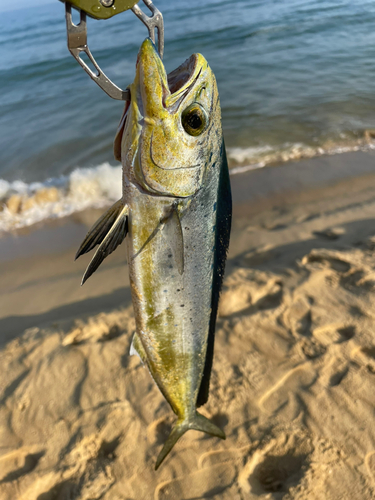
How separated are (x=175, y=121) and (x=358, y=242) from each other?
12.3 ft

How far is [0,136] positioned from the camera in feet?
29.9

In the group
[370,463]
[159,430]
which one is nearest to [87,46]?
[159,430]

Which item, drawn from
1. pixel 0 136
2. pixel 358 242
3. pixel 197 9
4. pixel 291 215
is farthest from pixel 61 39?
pixel 358 242

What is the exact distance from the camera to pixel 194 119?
1521 mm

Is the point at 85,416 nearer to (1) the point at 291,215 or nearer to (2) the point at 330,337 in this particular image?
A: (2) the point at 330,337

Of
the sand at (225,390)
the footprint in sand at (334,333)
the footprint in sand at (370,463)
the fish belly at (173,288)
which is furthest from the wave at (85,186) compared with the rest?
the footprint in sand at (370,463)

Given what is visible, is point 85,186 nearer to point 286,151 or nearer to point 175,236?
point 286,151

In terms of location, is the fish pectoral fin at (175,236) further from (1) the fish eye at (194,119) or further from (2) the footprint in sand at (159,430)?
(2) the footprint in sand at (159,430)

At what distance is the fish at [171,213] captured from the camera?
147 centimetres

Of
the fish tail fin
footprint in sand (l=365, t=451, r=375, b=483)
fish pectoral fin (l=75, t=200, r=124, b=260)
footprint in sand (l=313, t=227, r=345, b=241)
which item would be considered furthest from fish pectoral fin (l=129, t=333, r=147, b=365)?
footprint in sand (l=313, t=227, r=345, b=241)

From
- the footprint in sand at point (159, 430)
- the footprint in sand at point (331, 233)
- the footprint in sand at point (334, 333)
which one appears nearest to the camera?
the footprint in sand at point (159, 430)

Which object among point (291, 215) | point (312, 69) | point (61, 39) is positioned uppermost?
point (61, 39)

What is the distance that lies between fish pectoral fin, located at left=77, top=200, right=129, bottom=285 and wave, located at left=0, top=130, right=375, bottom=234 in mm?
4826

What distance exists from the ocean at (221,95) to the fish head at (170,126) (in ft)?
16.4
